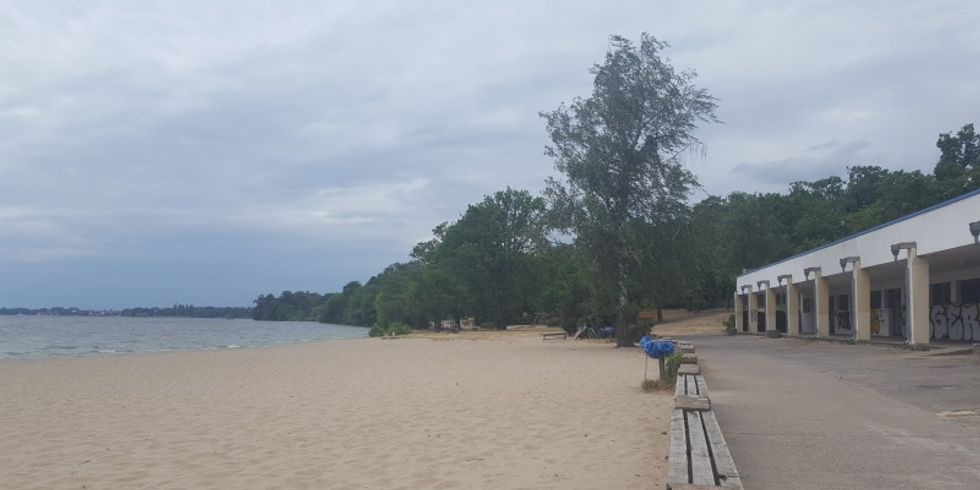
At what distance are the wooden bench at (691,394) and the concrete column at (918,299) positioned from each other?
12.6m

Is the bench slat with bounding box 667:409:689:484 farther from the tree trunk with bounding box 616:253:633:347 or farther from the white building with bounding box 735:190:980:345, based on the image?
the tree trunk with bounding box 616:253:633:347

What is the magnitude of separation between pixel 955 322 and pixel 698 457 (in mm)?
27712

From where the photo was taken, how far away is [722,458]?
643 cm

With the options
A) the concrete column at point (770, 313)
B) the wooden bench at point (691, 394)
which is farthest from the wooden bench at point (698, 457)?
the concrete column at point (770, 313)

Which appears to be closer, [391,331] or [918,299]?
[918,299]

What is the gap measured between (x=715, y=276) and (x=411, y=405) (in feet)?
198

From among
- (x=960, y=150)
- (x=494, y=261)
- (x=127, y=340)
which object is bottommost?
(x=127, y=340)

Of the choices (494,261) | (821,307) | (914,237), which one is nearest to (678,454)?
(914,237)

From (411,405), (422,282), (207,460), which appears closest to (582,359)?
(411,405)

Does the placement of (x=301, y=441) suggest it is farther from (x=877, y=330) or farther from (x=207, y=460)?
(x=877, y=330)

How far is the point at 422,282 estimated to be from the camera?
271ft

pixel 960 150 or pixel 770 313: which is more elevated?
pixel 960 150

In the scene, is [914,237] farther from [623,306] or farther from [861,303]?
[623,306]

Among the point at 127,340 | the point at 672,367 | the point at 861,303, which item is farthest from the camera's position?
the point at 127,340
